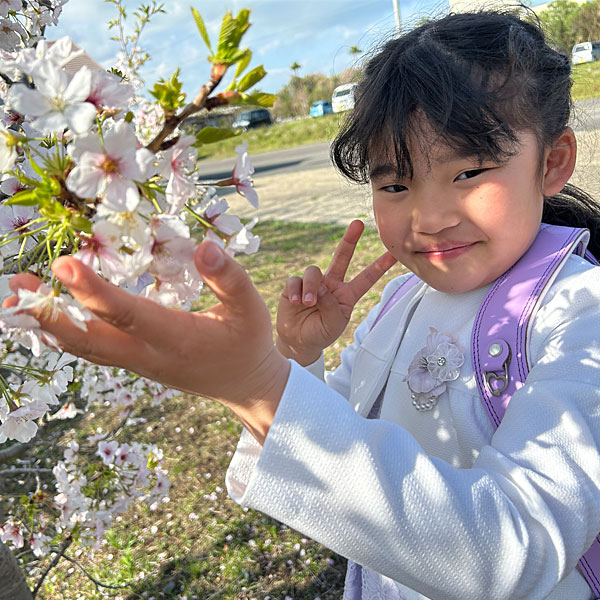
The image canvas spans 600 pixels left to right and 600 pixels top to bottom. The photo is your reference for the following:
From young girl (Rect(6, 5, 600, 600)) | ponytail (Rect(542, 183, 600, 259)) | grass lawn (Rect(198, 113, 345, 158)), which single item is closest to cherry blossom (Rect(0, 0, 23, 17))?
young girl (Rect(6, 5, 600, 600))

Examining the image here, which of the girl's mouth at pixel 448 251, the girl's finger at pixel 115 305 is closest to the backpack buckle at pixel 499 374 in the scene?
the girl's mouth at pixel 448 251

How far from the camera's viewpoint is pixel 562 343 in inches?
46.4

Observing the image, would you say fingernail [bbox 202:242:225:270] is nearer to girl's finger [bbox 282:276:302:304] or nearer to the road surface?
girl's finger [bbox 282:276:302:304]

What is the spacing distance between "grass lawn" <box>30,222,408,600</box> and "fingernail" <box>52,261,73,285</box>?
2374mm

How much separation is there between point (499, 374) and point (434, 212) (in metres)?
0.39

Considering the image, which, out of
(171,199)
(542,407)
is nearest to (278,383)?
(171,199)

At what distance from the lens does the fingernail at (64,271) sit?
28.2 inches

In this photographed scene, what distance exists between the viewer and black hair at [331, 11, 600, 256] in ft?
4.38

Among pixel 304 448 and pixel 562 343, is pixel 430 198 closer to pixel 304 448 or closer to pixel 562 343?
pixel 562 343

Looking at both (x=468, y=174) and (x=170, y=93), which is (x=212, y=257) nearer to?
(x=170, y=93)

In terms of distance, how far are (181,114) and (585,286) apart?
94 cm

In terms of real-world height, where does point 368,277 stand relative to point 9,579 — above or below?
above

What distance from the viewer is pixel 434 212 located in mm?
1349

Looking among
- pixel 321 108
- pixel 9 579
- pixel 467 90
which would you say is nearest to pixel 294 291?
pixel 467 90
